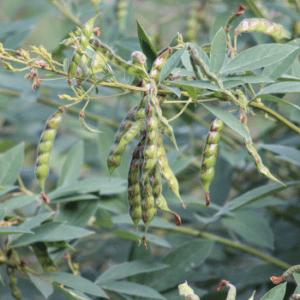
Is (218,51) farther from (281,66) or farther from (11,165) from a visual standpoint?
(11,165)

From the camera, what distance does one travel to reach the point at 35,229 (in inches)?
26.8

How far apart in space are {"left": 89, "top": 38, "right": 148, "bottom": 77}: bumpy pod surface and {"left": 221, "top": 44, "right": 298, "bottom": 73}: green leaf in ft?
0.40

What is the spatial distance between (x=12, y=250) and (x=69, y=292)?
0.50 feet

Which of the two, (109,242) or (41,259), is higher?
(41,259)

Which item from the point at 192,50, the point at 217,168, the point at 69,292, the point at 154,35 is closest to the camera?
the point at 192,50

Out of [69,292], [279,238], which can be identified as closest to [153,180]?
[69,292]

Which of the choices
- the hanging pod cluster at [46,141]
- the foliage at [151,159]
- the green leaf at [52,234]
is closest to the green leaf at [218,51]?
the foliage at [151,159]

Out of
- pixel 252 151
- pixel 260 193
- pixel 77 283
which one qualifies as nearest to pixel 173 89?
pixel 252 151

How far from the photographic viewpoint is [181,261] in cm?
82

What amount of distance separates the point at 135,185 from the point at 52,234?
268mm

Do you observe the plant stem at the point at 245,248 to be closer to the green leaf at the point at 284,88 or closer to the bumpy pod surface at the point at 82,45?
the green leaf at the point at 284,88

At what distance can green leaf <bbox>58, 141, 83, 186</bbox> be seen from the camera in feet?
2.92

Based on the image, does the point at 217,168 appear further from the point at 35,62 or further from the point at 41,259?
the point at 35,62

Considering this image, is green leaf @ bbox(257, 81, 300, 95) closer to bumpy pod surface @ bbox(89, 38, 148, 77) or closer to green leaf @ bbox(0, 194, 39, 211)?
bumpy pod surface @ bbox(89, 38, 148, 77)
